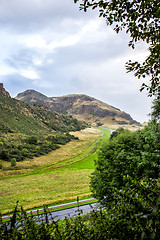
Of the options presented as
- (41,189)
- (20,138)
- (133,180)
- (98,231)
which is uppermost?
(20,138)

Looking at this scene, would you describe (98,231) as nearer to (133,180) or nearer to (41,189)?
(133,180)

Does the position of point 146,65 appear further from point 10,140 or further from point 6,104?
point 6,104

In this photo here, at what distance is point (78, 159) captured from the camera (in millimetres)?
65438

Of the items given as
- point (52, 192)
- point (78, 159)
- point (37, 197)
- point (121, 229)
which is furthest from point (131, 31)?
point (78, 159)

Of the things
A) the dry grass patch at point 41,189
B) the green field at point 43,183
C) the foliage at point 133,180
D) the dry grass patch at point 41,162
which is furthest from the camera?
the dry grass patch at point 41,162

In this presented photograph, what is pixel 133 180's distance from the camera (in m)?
4.99

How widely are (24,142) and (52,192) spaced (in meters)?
45.5

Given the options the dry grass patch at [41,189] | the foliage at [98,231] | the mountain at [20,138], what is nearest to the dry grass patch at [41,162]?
the mountain at [20,138]

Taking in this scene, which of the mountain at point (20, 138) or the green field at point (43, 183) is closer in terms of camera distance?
the green field at point (43, 183)

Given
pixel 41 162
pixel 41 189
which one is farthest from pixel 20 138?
pixel 41 189

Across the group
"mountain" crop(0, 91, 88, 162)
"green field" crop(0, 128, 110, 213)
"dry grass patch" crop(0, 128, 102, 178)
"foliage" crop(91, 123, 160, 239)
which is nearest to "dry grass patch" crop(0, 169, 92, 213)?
"green field" crop(0, 128, 110, 213)

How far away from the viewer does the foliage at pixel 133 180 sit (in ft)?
12.3

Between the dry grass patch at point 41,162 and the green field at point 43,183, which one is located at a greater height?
the dry grass patch at point 41,162

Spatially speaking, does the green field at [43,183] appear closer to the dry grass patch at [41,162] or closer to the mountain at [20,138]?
the dry grass patch at [41,162]
